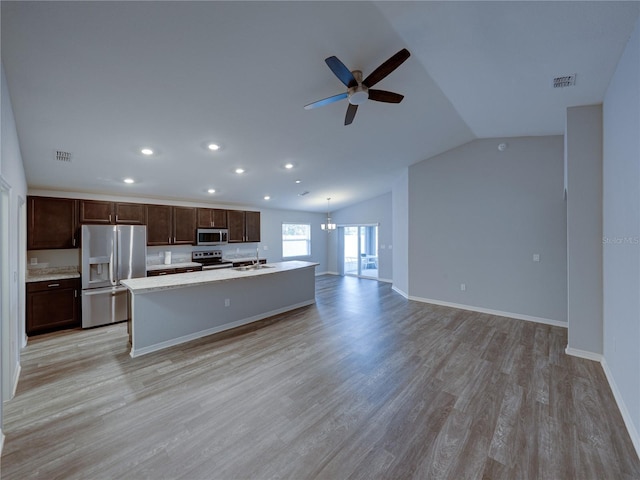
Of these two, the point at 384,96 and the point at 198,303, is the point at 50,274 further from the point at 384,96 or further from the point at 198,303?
the point at 384,96

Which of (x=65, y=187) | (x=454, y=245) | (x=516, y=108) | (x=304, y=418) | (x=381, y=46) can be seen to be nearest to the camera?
(x=304, y=418)

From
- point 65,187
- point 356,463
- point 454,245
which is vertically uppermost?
point 65,187

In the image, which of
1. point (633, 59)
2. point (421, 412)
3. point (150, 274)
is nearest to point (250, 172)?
point (150, 274)

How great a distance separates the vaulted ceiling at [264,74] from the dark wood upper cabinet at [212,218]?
1780 millimetres

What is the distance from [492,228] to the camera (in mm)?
4797

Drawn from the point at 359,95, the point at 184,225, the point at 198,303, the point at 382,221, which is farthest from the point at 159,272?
the point at 382,221

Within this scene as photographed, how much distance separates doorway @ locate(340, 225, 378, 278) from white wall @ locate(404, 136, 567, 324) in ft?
10.1

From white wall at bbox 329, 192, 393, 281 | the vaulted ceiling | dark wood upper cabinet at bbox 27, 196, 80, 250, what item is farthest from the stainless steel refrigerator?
white wall at bbox 329, 192, 393, 281

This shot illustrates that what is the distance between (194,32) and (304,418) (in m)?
3.09

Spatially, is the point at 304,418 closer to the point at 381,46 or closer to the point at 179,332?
the point at 179,332

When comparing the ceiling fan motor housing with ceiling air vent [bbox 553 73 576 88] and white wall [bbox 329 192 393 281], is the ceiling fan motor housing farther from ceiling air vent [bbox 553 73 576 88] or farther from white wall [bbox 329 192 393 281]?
white wall [bbox 329 192 393 281]

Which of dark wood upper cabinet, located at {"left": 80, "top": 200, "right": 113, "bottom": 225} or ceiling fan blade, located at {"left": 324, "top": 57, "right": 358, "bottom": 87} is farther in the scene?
dark wood upper cabinet, located at {"left": 80, "top": 200, "right": 113, "bottom": 225}

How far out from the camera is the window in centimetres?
857

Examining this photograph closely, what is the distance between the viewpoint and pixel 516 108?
3.46 meters
